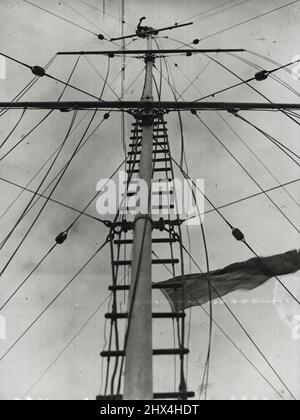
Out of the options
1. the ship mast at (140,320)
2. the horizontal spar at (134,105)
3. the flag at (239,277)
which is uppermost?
the horizontal spar at (134,105)

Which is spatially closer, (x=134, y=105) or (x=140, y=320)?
(x=140, y=320)

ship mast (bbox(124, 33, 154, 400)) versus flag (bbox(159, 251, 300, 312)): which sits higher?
flag (bbox(159, 251, 300, 312))

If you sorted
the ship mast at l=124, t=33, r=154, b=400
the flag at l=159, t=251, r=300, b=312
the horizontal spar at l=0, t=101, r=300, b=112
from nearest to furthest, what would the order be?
the ship mast at l=124, t=33, r=154, b=400
the flag at l=159, t=251, r=300, b=312
the horizontal spar at l=0, t=101, r=300, b=112

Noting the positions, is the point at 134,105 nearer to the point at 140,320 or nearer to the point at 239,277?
the point at 239,277

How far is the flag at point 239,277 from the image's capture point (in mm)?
8109

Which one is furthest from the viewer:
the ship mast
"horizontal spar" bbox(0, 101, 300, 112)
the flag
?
"horizontal spar" bbox(0, 101, 300, 112)

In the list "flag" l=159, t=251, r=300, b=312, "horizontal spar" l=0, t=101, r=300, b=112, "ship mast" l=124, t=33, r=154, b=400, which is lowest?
"ship mast" l=124, t=33, r=154, b=400

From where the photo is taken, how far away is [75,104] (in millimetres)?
8664

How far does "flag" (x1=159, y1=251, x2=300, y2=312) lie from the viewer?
26.6 feet

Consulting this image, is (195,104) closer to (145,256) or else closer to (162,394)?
(145,256)

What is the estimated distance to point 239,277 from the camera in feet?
27.2

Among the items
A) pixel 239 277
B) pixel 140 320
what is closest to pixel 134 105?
pixel 239 277
